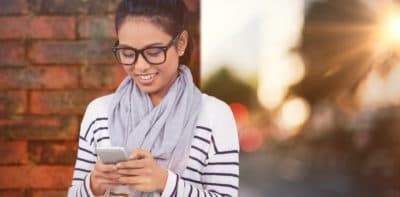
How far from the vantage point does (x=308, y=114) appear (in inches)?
65.1

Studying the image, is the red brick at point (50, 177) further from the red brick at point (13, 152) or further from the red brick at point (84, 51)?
the red brick at point (84, 51)

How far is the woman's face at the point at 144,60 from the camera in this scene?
1379mm

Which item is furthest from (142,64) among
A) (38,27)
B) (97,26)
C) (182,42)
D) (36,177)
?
(36,177)

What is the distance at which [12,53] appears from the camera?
64.8 inches

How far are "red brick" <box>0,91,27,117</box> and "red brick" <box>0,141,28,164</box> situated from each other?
88 mm

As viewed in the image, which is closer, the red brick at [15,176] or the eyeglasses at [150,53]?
the eyeglasses at [150,53]

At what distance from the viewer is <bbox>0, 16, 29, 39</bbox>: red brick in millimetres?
1643

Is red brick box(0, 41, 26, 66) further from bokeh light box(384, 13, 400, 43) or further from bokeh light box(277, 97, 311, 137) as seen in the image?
bokeh light box(384, 13, 400, 43)

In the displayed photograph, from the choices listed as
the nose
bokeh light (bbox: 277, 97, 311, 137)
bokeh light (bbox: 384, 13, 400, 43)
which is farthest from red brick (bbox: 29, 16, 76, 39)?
bokeh light (bbox: 384, 13, 400, 43)

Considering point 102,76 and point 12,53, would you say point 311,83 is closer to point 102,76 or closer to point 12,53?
point 102,76

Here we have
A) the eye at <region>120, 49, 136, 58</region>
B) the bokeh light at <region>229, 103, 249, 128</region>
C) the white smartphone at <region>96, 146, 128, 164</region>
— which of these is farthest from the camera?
the bokeh light at <region>229, 103, 249, 128</region>

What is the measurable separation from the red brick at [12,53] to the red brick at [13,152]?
225 mm

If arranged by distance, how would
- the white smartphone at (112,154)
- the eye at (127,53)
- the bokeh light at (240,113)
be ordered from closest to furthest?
the white smartphone at (112,154) → the eye at (127,53) → the bokeh light at (240,113)

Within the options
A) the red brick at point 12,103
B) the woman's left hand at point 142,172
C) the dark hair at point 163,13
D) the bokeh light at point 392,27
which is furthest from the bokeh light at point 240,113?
the red brick at point 12,103
